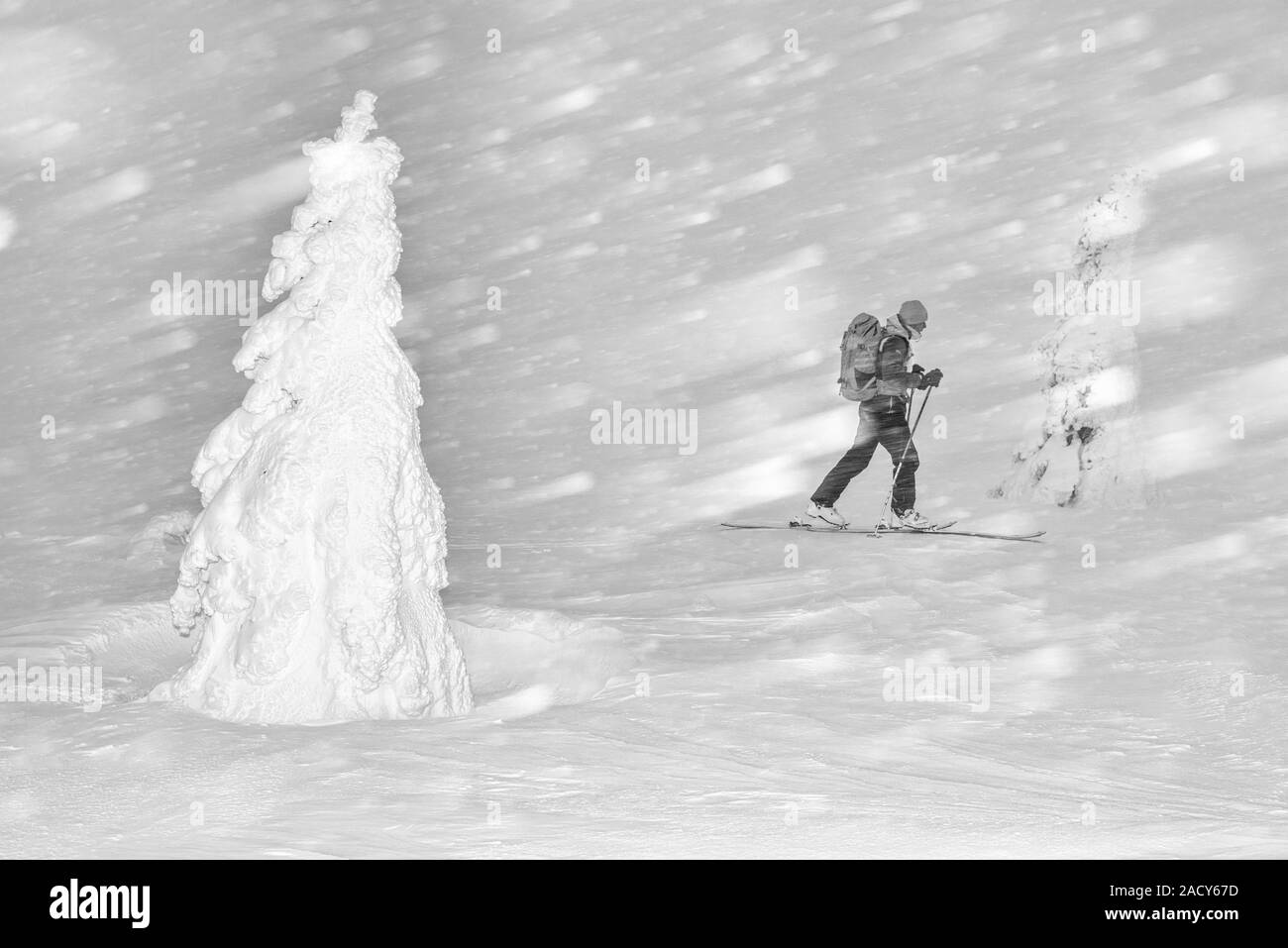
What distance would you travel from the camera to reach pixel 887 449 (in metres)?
11.2

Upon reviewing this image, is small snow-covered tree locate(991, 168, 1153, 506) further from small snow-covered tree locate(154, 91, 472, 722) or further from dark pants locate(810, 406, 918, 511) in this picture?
small snow-covered tree locate(154, 91, 472, 722)

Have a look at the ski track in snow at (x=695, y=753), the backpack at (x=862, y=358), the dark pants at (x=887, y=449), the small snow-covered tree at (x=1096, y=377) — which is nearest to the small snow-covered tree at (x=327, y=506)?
the ski track in snow at (x=695, y=753)

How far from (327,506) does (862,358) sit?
564cm

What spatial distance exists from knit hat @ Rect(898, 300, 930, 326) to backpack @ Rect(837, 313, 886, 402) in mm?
229

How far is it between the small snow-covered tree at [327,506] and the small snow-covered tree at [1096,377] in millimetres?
7180

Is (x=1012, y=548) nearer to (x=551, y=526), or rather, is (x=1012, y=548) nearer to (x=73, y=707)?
(x=551, y=526)

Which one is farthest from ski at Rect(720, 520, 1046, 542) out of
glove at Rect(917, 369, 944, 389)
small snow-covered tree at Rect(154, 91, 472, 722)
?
small snow-covered tree at Rect(154, 91, 472, 722)

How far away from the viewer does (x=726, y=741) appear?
5.89 m

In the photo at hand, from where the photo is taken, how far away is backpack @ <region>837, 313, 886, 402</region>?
437 inches

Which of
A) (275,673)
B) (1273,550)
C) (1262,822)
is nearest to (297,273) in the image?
(275,673)

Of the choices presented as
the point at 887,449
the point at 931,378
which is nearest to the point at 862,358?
the point at 931,378

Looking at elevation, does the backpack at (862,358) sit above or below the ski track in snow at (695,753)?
above

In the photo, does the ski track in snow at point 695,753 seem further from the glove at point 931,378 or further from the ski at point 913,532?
the glove at point 931,378

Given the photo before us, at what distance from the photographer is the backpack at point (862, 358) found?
11094 mm
